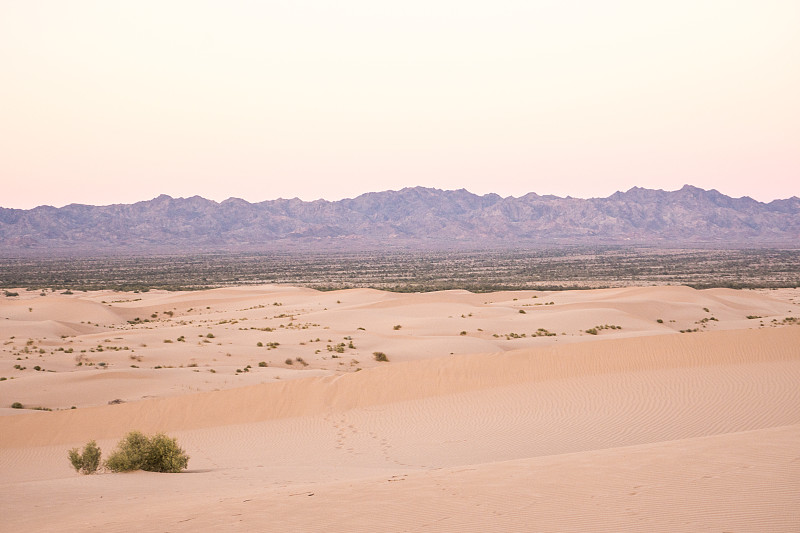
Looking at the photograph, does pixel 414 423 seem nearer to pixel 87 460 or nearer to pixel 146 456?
pixel 146 456

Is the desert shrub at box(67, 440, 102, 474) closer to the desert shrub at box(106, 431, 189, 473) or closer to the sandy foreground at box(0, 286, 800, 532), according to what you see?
the desert shrub at box(106, 431, 189, 473)

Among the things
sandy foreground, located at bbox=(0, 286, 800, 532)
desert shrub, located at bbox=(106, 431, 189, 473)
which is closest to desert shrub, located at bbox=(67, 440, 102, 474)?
desert shrub, located at bbox=(106, 431, 189, 473)

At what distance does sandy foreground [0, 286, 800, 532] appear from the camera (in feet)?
27.6

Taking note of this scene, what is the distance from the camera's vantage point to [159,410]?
→ 60.5ft

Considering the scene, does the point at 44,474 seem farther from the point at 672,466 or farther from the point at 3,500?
the point at 672,466

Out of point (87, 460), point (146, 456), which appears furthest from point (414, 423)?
point (87, 460)

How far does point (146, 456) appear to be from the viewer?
12977 mm

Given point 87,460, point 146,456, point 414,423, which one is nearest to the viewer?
point 146,456

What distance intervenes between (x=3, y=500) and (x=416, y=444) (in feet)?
27.5

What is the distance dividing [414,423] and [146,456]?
7.10m

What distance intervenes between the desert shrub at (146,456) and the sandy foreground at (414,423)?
433 millimetres

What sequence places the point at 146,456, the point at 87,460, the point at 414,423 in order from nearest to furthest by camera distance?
the point at 146,456 → the point at 87,460 → the point at 414,423

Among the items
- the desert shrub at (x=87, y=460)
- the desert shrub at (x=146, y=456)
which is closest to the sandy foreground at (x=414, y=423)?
the desert shrub at (x=146, y=456)

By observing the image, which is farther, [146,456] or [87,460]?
[87,460]
